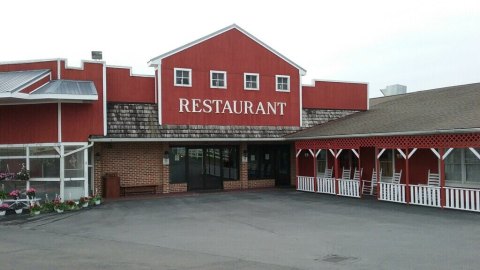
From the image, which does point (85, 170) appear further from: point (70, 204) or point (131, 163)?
point (131, 163)

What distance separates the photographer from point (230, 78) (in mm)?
21312

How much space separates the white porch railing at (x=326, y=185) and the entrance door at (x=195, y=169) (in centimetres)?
529

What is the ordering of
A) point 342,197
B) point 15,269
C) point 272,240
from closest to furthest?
1. point 15,269
2. point 272,240
3. point 342,197

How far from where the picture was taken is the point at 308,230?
11.4 metres

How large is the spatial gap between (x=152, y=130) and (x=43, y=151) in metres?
4.12

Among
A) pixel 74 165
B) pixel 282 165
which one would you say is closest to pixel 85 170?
pixel 74 165

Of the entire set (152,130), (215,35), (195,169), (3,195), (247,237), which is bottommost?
(247,237)

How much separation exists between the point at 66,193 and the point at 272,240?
10092mm

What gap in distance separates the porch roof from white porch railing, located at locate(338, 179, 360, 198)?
3.80 meters

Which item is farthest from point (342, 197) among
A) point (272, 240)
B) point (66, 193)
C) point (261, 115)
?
point (66, 193)

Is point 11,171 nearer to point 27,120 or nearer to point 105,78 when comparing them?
point 27,120

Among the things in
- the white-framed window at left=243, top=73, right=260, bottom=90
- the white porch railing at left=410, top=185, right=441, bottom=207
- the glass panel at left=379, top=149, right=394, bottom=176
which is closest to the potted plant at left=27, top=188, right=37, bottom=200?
the white-framed window at left=243, top=73, right=260, bottom=90

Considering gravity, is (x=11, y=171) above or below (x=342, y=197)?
above

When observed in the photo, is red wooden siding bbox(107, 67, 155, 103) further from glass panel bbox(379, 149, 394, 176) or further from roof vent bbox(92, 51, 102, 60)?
glass panel bbox(379, 149, 394, 176)
